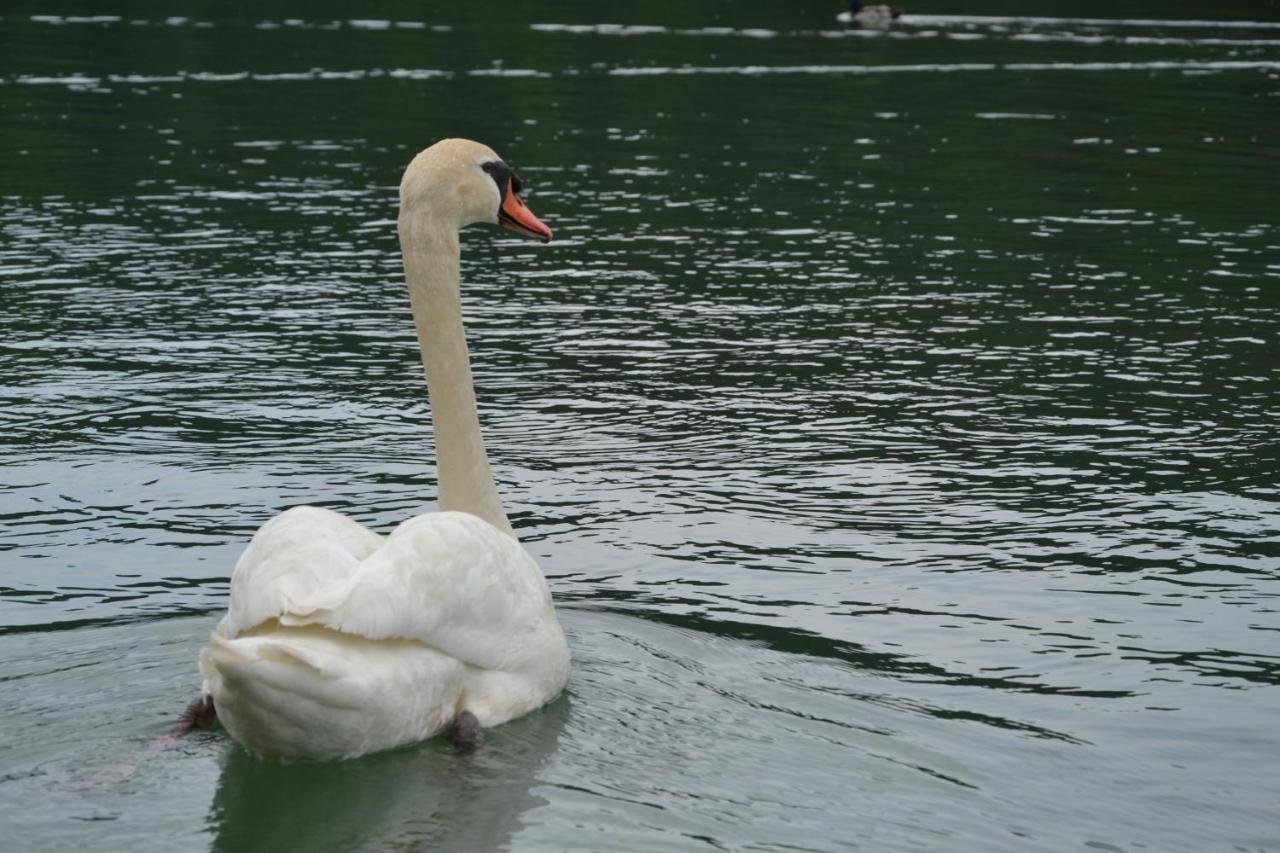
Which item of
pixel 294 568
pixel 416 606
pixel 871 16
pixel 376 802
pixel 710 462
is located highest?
pixel 871 16

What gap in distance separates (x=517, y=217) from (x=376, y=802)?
3.01 metres

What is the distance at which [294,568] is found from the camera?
22.8 ft

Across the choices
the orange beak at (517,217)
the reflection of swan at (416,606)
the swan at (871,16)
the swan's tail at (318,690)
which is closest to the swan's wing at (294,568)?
the reflection of swan at (416,606)

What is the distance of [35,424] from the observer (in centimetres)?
1335

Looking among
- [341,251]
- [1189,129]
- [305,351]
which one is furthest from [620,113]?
[305,351]

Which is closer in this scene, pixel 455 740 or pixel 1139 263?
pixel 455 740

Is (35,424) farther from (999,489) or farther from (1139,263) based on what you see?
(1139,263)

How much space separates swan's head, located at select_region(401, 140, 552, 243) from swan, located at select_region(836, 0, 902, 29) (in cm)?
4681

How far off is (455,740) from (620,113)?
86.5 ft

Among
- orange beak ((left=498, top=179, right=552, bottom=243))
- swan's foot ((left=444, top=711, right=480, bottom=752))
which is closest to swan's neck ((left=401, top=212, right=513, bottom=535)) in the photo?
orange beak ((left=498, top=179, right=552, bottom=243))

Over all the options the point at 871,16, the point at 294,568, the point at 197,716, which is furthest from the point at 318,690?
the point at 871,16

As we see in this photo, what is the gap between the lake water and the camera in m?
7.39

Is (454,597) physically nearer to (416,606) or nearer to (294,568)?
(416,606)

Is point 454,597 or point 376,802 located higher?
point 454,597
